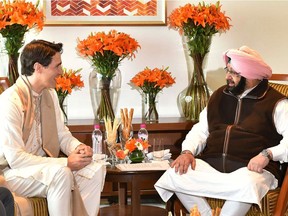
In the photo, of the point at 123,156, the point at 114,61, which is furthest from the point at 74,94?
the point at 123,156

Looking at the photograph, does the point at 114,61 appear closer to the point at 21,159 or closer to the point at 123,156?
the point at 123,156

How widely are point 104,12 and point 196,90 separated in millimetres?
968

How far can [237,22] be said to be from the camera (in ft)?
17.5

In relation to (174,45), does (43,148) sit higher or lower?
lower

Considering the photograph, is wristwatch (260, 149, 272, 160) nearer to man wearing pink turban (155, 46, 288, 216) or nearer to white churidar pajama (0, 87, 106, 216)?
man wearing pink turban (155, 46, 288, 216)

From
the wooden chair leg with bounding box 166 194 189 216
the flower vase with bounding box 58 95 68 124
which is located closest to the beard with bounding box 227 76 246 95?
the wooden chair leg with bounding box 166 194 189 216

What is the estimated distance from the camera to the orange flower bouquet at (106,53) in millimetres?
4437

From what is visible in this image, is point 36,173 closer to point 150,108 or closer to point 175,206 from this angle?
point 175,206

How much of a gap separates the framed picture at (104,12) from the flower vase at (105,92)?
1.69ft

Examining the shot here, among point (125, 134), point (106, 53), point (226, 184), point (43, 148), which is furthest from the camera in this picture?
point (106, 53)

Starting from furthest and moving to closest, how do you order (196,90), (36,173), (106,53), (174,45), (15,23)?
1. (174,45)
2. (196,90)
3. (106,53)
4. (15,23)
5. (36,173)

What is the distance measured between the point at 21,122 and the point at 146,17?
1898mm

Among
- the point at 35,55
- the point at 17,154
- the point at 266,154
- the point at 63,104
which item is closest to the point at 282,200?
the point at 266,154

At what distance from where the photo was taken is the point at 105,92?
472 centimetres
